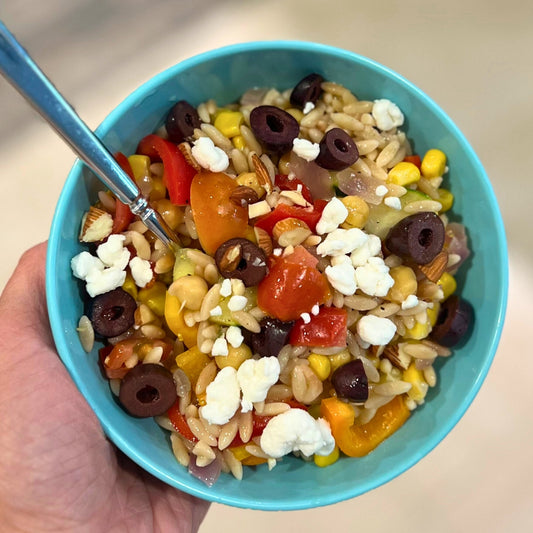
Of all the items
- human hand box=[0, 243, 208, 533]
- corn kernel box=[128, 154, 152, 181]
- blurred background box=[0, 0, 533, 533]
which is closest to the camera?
human hand box=[0, 243, 208, 533]

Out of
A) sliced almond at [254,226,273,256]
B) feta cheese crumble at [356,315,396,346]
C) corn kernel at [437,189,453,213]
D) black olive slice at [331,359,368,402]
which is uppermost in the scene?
sliced almond at [254,226,273,256]

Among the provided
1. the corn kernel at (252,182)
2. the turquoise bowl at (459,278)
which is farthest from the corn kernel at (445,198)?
the corn kernel at (252,182)

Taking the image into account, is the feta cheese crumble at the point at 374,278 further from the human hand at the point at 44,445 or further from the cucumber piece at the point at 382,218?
the human hand at the point at 44,445

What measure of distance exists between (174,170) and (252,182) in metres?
0.13

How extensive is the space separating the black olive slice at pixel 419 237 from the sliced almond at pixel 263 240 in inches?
7.9

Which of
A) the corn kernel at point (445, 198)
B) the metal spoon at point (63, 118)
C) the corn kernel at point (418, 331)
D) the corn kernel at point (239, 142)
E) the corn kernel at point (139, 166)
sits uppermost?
the metal spoon at point (63, 118)

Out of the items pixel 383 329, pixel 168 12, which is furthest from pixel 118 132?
pixel 168 12

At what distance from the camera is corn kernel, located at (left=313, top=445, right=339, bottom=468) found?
978 mm

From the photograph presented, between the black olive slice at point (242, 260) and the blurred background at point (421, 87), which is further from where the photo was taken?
the blurred background at point (421, 87)

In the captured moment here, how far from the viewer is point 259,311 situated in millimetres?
928

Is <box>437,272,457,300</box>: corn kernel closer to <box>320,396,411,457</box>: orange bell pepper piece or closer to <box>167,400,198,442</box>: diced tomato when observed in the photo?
<box>320,396,411,457</box>: orange bell pepper piece

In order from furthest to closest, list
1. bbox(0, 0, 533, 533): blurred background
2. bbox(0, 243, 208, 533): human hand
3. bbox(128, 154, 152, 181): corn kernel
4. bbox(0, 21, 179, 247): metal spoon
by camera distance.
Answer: bbox(0, 0, 533, 533): blurred background
bbox(128, 154, 152, 181): corn kernel
bbox(0, 243, 208, 533): human hand
bbox(0, 21, 179, 247): metal spoon

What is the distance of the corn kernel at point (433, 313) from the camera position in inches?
39.9

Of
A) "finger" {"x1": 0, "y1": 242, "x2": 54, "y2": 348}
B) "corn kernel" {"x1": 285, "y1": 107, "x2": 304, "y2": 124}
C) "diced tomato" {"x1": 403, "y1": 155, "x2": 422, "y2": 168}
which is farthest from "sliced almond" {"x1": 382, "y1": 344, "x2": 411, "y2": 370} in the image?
"finger" {"x1": 0, "y1": 242, "x2": 54, "y2": 348}
